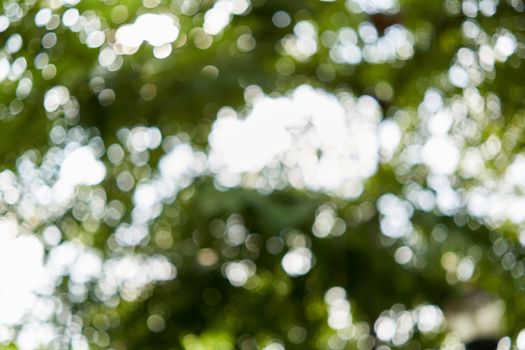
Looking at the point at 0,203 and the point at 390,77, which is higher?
the point at 390,77

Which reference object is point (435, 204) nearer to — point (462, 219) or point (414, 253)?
point (462, 219)

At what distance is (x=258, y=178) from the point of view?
10.6 feet

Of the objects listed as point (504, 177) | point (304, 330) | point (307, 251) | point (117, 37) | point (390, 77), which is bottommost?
point (504, 177)

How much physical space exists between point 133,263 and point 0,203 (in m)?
0.57

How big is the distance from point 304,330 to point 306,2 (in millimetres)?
977

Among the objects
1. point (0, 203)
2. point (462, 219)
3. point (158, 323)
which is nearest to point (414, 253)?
point (462, 219)

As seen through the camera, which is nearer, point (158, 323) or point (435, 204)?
point (158, 323)

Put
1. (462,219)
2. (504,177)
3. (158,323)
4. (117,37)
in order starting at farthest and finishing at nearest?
(504,177)
(462,219)
(158,323)
(117,37)

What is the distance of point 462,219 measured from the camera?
277 cm

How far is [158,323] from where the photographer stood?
2.37m

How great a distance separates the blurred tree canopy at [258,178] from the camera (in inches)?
78.5

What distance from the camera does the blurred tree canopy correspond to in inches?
78.5

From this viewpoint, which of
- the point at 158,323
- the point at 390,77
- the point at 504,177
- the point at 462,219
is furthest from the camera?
the point at 504,177

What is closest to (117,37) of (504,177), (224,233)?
(224,233)
